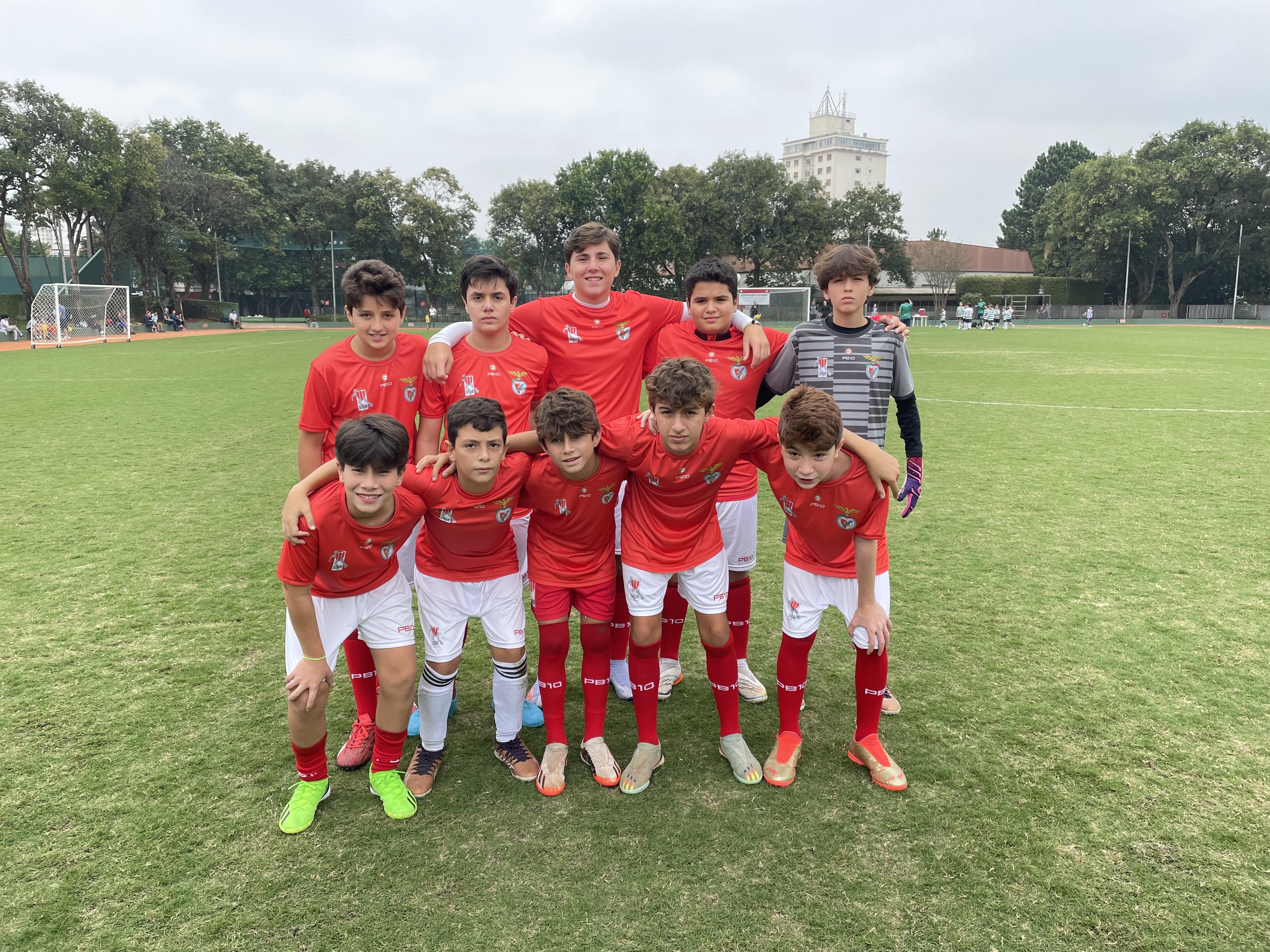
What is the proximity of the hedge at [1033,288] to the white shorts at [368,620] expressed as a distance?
2554 inches

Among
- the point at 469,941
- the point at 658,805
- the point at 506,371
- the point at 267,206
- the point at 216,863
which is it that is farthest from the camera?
the point at 267,206

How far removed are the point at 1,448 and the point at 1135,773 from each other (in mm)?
12111

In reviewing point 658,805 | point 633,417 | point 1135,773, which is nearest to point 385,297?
point 633,417

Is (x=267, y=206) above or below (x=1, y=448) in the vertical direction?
above

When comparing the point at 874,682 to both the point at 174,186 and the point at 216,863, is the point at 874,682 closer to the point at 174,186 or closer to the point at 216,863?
the point at 216,863

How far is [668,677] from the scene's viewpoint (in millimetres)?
3789

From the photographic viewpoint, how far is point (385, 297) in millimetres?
3242

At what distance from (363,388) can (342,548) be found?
2.95 feet

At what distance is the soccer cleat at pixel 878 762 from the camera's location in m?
2.93

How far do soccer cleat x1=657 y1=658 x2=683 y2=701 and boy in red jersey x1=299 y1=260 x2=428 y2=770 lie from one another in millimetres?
1378

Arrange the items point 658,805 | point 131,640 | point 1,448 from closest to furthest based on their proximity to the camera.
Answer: point 658,805 < point 131,640 < point 1,448

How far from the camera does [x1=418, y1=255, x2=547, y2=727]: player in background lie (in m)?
3.37

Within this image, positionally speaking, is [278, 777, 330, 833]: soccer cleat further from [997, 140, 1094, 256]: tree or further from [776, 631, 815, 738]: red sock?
[997, 140, 1094, 256]: tree

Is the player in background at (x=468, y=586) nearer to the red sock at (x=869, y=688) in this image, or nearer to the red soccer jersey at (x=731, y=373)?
the red soccer jersey at (x=731, y=373)
